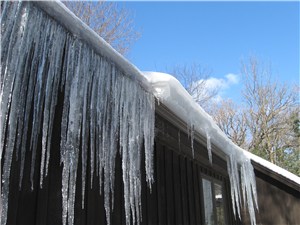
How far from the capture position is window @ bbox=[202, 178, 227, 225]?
5.51m

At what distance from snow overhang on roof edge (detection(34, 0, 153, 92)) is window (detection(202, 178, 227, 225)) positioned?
3.68 m

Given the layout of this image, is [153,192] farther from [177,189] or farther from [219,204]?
[219,204]

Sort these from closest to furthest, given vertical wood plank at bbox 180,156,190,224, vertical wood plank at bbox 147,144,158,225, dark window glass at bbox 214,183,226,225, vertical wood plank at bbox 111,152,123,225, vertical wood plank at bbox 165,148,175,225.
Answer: vertical wood plank at bbox 111,152,123,225, vertical wood plank at bbox 147,144,158,225, vertical wood plank at bbox 165,148,175,225, vertical wood plank at bbox 180,156,190,224, dark window glass at bbox 214,183,226,225

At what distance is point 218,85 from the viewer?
2027 centimetres

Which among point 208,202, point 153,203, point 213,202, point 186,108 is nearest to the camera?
point 186,108

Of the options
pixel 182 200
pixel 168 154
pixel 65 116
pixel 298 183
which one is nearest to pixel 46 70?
pixel 65 116

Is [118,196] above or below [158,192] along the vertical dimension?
below

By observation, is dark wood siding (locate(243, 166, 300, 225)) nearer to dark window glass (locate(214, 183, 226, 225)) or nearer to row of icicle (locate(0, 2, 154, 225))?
dark window glass (locate(214, 183, 226, 225))

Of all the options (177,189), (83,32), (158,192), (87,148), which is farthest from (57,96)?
(177,189)

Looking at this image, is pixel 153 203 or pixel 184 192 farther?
pixel 184 192

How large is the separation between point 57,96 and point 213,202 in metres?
4.52

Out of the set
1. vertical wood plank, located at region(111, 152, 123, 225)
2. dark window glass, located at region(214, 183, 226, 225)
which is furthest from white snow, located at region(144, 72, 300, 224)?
dark window glass, located at region(214, 183, 226, 225)

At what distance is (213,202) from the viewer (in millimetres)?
5891

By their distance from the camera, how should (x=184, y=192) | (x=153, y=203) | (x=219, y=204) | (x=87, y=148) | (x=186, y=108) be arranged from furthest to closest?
(x=219, y=204)
(x=184, y=192)
(x=153, y=203)
(x=186, y=108)
(x=87, y=148)
